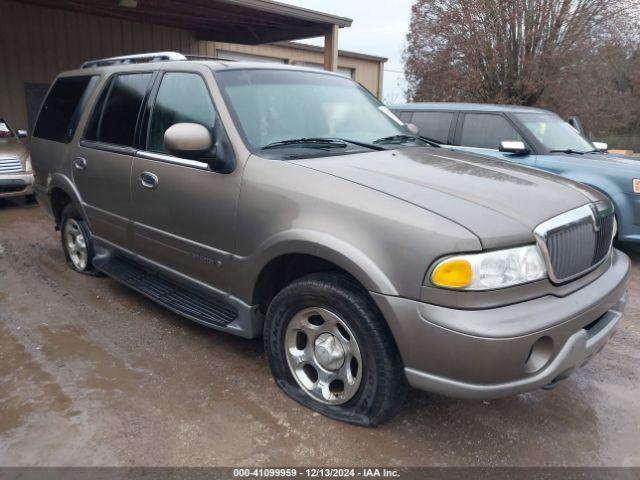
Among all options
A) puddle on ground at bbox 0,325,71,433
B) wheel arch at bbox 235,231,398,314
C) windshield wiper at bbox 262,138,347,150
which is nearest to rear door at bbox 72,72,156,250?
puddle on ground at bbox 0,325,71,433

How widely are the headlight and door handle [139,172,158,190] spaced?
2.14 m

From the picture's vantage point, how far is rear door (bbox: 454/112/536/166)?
671cm

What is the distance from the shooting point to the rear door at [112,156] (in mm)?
3875

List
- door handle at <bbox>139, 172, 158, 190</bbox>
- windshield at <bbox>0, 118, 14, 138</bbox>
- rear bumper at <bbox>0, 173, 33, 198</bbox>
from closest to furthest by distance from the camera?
1. door handle at <bbox>139, 172, 158, 190</bbox>
2. rear bumper at <bbox>0, 173, 33, 198</bbox>
3. windshield at <bbox>0, 118, 14, 138</bbox>

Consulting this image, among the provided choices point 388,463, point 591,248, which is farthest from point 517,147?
point 388,463

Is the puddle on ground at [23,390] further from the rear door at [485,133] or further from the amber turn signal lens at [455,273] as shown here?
the rear door at [485,133]

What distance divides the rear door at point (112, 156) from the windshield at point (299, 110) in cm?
91

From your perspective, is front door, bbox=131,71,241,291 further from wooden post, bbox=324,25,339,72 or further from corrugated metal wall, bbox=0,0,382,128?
corrugated metal wall, bbox=0,0,382,128

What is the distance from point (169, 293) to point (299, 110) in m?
1.57

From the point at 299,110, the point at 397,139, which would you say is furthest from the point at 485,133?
the point at 299,110

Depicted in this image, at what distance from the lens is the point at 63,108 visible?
4926 millimetres

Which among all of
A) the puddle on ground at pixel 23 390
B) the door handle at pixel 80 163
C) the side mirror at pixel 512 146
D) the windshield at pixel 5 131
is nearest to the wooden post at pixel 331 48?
the side mirror at pixel 512 146

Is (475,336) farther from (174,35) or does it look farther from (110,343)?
(174,35)

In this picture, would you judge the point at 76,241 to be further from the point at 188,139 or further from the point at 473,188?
the point at 473,188
